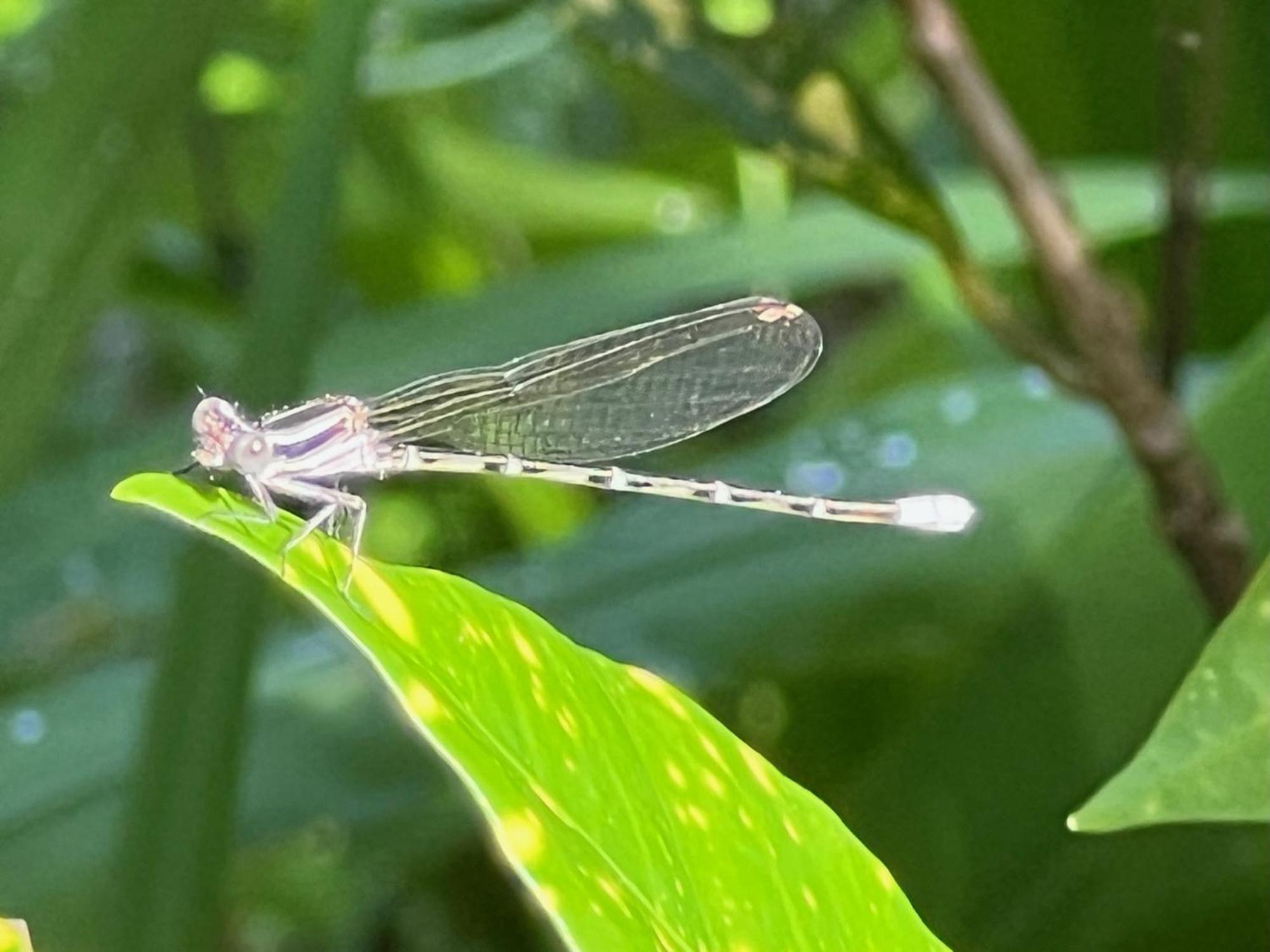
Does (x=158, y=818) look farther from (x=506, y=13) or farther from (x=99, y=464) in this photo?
(x=506, y=13)

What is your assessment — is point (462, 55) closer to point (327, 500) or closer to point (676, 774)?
point (327, 500)

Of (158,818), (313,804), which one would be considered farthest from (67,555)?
(158,818)

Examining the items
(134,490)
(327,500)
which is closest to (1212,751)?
(134,490)

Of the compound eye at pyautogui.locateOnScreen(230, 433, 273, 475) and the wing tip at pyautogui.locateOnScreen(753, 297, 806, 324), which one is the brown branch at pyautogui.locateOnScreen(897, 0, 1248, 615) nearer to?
the wing tip at pyautogui.locateOnScreen(753, 297, 806, 324)

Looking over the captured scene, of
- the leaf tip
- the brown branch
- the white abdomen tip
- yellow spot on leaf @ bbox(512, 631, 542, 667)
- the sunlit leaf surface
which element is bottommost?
the white abdomen tip

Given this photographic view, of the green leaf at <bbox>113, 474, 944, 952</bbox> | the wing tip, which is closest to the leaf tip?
the green leaf at <bbox>113, 474, 944, 952</bbox>

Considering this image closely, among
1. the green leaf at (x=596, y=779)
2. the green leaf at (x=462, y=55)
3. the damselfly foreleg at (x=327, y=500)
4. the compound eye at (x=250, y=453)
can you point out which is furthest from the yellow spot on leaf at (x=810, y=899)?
the green leaf at (x=462, y=55)
